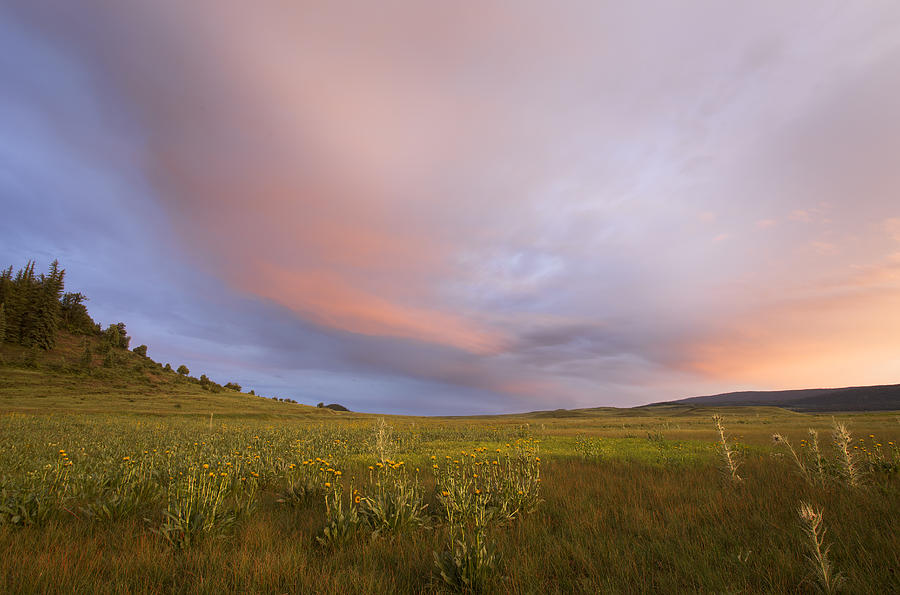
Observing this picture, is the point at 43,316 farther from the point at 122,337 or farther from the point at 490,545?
the point at 490,545

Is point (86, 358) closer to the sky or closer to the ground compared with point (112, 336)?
closer to the ground

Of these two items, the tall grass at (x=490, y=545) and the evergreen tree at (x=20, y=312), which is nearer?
the tall grass at (x=490, y=545)

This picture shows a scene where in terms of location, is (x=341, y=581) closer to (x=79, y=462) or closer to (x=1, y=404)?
(x=79, y=462)

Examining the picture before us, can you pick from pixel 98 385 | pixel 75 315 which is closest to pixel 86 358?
pixel 98 385

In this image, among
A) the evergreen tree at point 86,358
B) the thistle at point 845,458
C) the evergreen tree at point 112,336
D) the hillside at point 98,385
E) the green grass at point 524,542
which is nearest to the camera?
the green grass at point 524,542

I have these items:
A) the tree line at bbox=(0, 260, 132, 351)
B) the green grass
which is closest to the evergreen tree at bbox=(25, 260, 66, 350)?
the tree line at bbox=(0, 260, 132, 351)

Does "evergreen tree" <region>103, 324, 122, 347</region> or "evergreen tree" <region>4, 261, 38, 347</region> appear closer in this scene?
"evergreen tree" <region>4, 261, 38, 347</region>

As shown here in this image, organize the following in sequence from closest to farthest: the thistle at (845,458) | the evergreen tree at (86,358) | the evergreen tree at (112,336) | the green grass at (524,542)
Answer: the green grass at (524,542) → the thistle at (845,458) → the evergreen tree at (86,358) → the evergreen tree at (112,336)

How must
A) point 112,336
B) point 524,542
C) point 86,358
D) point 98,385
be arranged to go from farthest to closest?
point 112,336 → point 86,358 → point 98,385 → point 524,542

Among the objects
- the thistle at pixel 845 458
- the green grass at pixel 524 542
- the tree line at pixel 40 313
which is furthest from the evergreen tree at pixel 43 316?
the thistle at pixel 845 458

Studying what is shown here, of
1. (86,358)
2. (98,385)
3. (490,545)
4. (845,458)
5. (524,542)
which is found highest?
(86,358)

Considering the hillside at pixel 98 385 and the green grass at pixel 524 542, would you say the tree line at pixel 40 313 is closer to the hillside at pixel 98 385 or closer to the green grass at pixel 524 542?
the hillside at pixel 98 385

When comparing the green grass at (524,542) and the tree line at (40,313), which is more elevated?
the tree line at (40,313)

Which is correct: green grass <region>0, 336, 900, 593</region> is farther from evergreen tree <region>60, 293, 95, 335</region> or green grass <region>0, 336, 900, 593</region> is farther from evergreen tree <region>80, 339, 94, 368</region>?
evergreen tree <region>60, 293, 95, 335</region>
